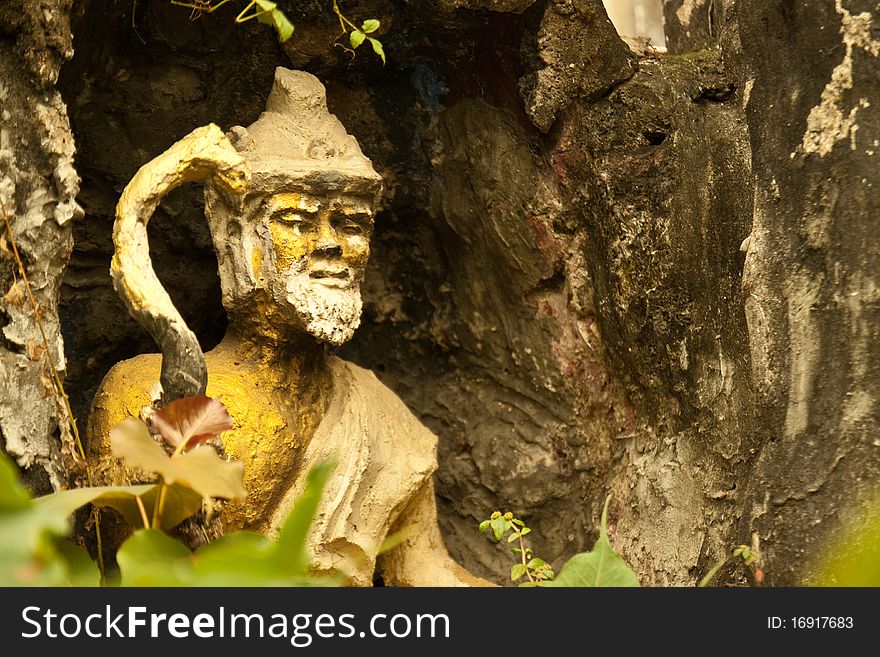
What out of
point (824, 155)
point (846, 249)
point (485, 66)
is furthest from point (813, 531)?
point (485, 66)

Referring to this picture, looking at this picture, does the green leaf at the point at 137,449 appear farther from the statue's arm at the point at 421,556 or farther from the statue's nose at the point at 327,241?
the statue's arm at the point at 421,556

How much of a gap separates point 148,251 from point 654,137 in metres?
1.04

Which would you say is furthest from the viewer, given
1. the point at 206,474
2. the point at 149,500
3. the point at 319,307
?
the point at 319,307

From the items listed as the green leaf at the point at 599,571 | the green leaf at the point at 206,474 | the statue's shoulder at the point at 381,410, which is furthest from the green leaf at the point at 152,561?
the statue's shoulder at the point at 381,410

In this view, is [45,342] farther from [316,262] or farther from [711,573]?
[711,573]

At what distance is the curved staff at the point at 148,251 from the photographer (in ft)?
5.74

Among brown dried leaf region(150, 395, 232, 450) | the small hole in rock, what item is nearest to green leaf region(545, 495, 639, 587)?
brown dried leaf region(150, 395, 232, 450)

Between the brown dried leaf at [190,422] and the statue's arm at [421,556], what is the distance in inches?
41.9

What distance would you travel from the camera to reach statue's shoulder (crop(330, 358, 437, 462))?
231cm

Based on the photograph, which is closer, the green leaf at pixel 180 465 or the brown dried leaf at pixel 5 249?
the green leaf at pixel 180 465

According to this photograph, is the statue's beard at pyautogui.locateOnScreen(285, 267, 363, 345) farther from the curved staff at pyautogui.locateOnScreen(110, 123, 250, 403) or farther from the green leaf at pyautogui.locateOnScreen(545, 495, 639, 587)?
the green leaf at pyautogui.locateOnScreen(545, 495, 639, 587)

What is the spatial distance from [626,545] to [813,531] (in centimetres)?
71

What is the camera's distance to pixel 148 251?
1884mm

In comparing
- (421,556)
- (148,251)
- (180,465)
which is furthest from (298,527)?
(421,556)
